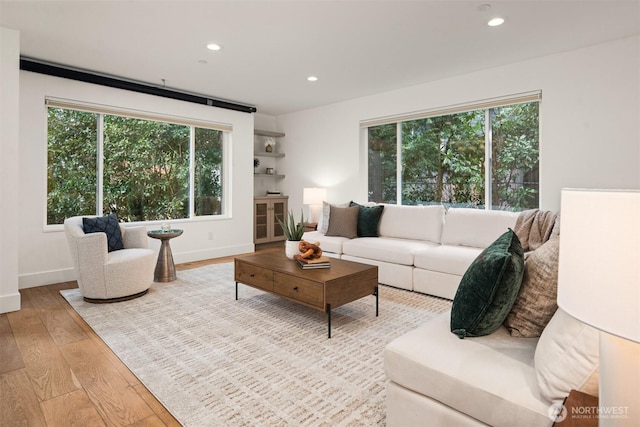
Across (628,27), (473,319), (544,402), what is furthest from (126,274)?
(628,27)

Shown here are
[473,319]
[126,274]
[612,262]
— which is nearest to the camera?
[612,262]

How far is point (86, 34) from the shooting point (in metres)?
3.25

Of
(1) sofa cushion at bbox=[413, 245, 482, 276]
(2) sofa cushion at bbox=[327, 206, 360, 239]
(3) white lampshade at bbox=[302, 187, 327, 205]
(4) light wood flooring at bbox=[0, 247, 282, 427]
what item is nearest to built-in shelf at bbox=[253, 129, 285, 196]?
(3) white lampshade at bbox=[302, 187, 327, 205]

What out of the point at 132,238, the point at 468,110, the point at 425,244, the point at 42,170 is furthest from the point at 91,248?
the point at 468,110

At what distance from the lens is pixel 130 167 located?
4.86 metres

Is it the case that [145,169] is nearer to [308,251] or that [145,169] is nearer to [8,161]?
[8,161]

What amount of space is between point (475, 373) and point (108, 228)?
3.73 m

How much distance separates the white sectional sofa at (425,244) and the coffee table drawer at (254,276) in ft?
4.71

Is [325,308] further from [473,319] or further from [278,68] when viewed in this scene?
[278,68]

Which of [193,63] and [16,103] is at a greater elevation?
[193,63]

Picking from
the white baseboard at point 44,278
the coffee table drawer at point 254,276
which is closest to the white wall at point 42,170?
the white baseboard at point 44,278

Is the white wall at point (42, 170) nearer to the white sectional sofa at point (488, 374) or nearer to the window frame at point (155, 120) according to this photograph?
the window frame at point (155, 120)

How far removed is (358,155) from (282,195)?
6.24ft

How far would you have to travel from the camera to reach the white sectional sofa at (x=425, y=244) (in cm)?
358
